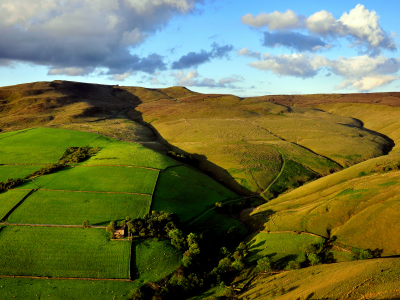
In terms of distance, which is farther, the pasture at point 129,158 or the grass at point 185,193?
the pasture at point 129,158

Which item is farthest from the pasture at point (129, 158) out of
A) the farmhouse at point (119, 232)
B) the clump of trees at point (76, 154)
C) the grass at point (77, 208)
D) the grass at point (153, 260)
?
the grass at point (153, 260)

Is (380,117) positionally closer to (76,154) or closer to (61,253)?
(76,154)

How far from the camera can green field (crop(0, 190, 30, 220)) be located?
47.5 meters

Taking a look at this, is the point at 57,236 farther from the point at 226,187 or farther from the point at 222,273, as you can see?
the point at 226,187

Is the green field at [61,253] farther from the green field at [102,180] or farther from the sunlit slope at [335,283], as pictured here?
the sunlit slope at [335,283]

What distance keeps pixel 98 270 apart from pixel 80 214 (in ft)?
44.8

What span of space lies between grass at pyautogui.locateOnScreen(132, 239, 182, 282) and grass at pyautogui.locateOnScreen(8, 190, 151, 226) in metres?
7.58

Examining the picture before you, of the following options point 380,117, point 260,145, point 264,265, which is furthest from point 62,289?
point 380,117

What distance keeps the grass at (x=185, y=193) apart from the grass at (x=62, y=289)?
59.0 ft

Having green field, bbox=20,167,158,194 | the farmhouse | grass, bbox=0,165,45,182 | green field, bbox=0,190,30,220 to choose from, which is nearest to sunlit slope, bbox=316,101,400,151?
green field, bbox=20,167,158,194

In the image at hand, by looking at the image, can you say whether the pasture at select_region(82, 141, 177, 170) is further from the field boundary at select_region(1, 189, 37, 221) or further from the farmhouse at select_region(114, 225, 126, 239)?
the farmhouse at select_region(114, 225, 126, 239)

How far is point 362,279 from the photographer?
1027 inches

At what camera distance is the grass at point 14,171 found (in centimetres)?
6239

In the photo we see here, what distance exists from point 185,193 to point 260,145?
4563 cm
